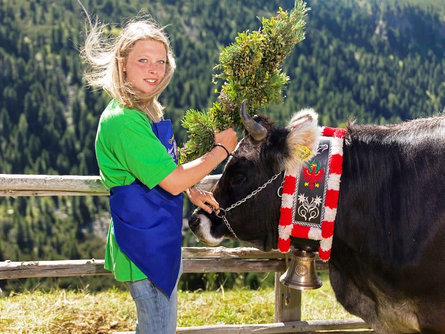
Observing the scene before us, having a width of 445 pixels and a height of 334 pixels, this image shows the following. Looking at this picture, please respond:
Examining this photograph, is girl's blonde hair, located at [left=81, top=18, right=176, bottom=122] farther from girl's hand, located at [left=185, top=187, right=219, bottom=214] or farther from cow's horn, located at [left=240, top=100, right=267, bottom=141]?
girl's hand, located at [left=185, top=187, right=219, bottom=214]

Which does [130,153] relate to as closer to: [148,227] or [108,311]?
[148,227]

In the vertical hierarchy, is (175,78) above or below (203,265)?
above

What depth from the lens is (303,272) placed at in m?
3.39

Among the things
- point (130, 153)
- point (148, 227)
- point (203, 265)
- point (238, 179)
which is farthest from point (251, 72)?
point (203, 265)

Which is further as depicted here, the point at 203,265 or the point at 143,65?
the point at 203,265

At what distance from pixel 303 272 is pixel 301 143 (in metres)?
0.95

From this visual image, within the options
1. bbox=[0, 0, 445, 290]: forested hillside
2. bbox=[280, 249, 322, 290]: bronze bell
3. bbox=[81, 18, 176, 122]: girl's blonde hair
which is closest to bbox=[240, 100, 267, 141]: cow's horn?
bbox=[81, 18, 176, 122]: girl's blonde hair

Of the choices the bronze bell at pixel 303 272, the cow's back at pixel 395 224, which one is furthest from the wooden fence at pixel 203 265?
the cow's back at pixel 395 224

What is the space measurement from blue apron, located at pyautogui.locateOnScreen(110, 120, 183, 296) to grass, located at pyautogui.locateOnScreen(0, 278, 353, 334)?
2.14 meters

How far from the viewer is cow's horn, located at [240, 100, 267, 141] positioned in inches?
109

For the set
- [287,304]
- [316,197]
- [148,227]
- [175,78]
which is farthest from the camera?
[175,78]

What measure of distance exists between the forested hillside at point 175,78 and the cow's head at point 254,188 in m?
39.9

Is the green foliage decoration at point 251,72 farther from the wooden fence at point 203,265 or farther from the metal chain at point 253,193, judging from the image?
the wooden fence at point 203,265

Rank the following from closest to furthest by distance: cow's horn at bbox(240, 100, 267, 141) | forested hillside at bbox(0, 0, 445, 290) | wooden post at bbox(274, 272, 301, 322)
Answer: cow's horn at bbox(240, 100, 267, 141) < wooden post at bbox(274, 272, 301, 322) < forested hillside at bbox(0, 0, 445, 290)
